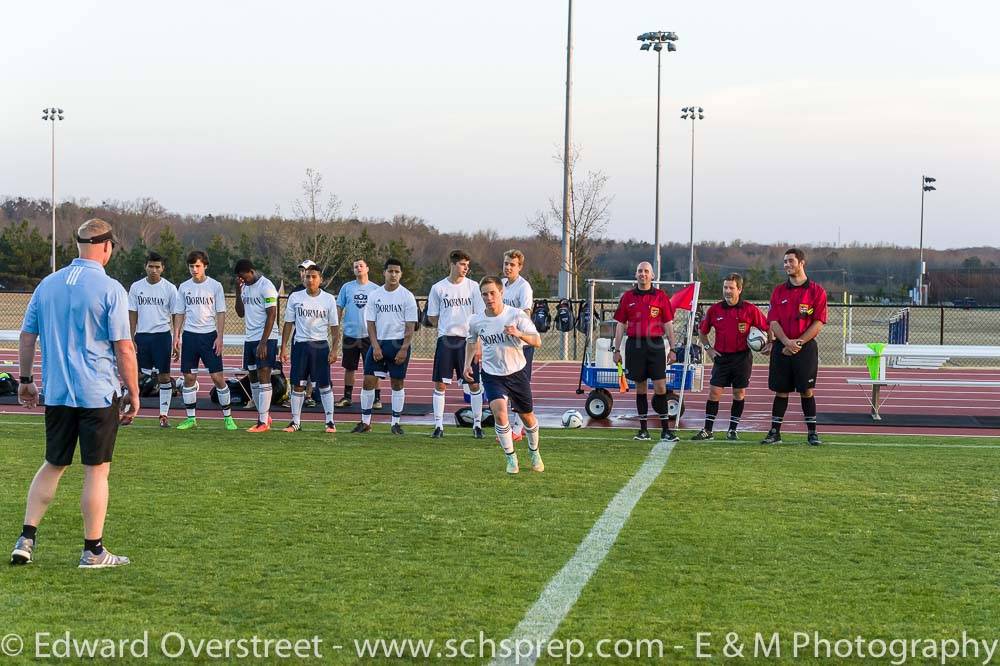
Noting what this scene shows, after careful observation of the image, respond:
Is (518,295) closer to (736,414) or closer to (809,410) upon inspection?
(736,414)

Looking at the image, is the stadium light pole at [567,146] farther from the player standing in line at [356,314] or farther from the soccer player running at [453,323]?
the soccer player running at [453,323]

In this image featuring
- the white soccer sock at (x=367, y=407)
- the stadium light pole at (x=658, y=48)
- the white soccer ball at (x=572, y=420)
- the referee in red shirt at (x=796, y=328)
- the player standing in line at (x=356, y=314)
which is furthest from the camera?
the stadium light pole at (x=658, y=48)

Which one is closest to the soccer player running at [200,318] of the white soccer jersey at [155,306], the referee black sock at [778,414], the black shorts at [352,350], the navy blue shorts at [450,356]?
the white soccer jersey at [155,306]

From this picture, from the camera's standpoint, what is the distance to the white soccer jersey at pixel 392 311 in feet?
40.1

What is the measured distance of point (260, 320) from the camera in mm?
12273

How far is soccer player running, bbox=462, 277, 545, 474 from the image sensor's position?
Answer: 9367 millimetres

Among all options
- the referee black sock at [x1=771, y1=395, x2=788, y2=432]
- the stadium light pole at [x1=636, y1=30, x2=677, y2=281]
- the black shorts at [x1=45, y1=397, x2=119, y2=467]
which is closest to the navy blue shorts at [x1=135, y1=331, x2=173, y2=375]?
the black shorts at [x1=45, y1=397, x2=119, y2=467]

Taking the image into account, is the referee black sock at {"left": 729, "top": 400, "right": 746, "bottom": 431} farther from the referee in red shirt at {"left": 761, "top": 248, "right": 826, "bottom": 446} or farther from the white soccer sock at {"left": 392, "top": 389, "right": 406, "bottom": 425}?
the white soccer sock at {"left": 392, "top": 389, "right": 406, "bottom": 425}

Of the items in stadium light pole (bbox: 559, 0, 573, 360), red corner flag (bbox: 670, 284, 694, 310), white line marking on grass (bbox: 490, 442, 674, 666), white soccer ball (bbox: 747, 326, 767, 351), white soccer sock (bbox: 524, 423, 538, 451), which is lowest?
white line marking on grass (bbox: 490, 442, 674, 666)

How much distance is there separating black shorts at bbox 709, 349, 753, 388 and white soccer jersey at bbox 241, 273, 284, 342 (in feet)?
16.0

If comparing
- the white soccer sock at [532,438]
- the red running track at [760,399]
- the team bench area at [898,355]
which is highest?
the team bench area at [898,355]

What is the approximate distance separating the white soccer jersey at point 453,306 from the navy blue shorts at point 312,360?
1235mm

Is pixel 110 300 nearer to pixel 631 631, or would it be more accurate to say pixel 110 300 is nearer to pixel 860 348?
pixel 631 631

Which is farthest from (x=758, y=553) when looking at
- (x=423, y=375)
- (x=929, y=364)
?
(x=423, y=375)
